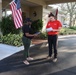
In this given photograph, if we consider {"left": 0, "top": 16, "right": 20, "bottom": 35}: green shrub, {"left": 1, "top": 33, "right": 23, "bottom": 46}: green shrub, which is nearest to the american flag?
{"left": 1, "top": 33, "right": 23, "bottom": 46}: green shrub

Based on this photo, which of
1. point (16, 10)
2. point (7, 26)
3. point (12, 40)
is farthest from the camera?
point (7, 26)

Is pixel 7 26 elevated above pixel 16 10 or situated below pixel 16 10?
below

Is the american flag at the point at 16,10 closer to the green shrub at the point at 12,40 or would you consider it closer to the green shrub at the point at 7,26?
the green shrub at the point at 12,40

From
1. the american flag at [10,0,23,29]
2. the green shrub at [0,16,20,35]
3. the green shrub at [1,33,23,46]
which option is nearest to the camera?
the american flag at [10,0,23,29]

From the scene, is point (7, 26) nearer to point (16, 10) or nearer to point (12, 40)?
point (12, 40)

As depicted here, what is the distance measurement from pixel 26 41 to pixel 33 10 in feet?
45.2

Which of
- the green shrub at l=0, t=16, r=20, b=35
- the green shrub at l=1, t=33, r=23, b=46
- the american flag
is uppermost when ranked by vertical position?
the american flag

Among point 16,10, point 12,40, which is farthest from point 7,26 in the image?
point 16,10

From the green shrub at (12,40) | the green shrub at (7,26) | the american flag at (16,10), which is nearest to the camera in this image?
the american flag at (16,10)

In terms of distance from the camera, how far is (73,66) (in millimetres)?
6867

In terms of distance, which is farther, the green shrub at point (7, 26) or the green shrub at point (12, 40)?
the green shrub at point (7, 26)

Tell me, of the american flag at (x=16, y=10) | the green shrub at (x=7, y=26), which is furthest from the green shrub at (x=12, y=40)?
the american flag at (x=16, y=10)

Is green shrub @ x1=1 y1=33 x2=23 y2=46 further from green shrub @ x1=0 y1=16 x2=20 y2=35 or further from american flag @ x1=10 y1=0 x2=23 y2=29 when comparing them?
american flag @ x1=10 y1=0 x2=23 y2=29

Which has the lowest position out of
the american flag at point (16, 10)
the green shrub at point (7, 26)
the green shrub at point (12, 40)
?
the green shrub at point (12, 40)
